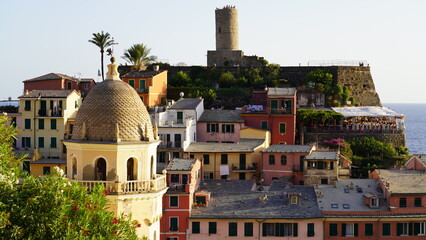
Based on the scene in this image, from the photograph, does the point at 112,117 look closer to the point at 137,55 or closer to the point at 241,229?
the point at 241,229

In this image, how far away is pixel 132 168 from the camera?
25.7m

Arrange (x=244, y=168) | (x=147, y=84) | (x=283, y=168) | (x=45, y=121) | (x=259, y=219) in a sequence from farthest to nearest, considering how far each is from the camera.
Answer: (x=147, y=84) < (x=45, y=121) < (x=244, y=168) < (x=283, y=168) < (x=259, y=219)

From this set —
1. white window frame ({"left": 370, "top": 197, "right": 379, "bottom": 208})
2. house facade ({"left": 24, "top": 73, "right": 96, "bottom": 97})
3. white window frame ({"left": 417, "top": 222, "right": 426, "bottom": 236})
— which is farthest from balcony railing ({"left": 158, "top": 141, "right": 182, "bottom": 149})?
white window frame ({"left": 417, "top": 222, "right": 426, "bottom": 236})

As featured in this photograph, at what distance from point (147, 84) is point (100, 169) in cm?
5635

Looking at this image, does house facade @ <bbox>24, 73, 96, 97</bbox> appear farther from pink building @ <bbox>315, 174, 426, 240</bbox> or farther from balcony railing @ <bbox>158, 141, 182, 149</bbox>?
pink building @ <bbox>315, 174, 426, 240</bbox>

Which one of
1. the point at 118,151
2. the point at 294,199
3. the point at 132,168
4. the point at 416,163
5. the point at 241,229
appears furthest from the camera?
the point at 416,163

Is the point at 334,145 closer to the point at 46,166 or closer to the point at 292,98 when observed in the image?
the point at 292,98

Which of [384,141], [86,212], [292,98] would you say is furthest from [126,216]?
[384,141]

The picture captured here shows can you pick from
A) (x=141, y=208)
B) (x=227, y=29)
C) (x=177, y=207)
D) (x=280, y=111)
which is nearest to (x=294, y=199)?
(x=177, y=207)

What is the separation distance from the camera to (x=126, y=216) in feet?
81.2

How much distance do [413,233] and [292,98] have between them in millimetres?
23024

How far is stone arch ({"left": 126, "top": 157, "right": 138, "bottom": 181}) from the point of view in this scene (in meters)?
25.5

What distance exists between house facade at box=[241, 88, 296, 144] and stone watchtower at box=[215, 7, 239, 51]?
27556 millimetres

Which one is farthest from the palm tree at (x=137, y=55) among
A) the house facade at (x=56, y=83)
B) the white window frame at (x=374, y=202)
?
the white window frame at (x=374, y=202)
